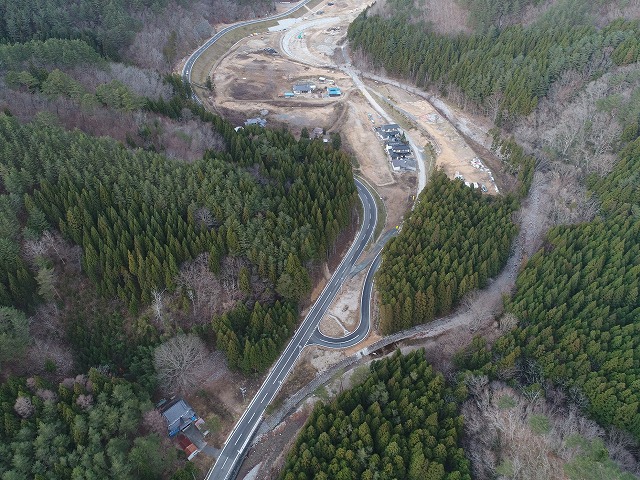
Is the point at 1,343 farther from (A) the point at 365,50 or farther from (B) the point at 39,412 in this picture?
(A) the point at 365,50

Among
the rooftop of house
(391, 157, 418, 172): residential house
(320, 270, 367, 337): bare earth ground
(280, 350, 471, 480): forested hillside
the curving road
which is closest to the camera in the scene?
(280, 350, 471, 480): forested hillside

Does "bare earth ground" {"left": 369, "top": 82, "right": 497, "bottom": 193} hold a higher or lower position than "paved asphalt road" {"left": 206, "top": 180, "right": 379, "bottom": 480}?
higher

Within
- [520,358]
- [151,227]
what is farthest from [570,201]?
[151,227]

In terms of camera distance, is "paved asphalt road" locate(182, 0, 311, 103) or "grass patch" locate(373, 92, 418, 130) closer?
"grass patch" locate(373, 92, 418, 130)

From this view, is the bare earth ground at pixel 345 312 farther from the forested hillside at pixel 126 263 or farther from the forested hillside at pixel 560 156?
the forested hillside at pixel 560 156

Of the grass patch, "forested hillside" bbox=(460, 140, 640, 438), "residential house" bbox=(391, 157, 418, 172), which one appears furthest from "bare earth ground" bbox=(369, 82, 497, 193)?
"forested hillside" bbox=(460, 140, 640, 438)

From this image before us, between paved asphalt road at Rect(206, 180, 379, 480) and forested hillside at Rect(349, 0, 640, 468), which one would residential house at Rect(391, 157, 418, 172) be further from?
forested hillside at Rect(349, 0, 640, 468)

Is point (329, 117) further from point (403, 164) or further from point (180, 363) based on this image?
point (180, 363)

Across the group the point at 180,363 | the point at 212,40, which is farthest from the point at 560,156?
the point at 212,40
